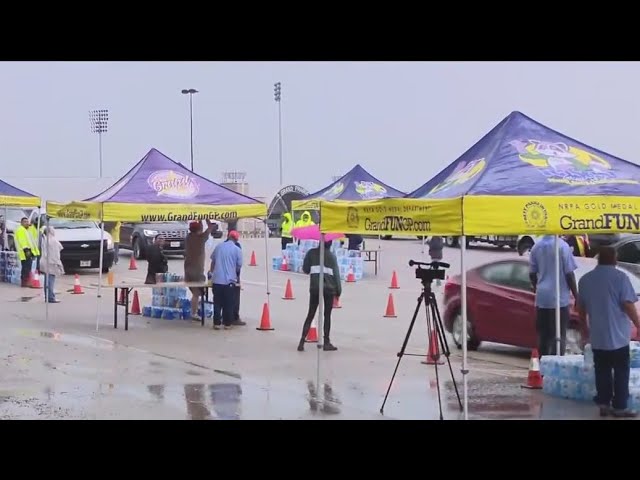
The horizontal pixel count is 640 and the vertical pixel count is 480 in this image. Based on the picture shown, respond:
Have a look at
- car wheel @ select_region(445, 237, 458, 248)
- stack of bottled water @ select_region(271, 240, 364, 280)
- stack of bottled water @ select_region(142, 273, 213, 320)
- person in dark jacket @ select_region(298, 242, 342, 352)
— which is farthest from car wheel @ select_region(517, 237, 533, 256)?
person in dark jacket @ select_region(298, 242, 342, 352)

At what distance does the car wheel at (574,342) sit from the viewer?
11487 mm

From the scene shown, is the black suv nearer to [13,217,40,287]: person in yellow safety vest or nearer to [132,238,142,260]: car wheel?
[132,238,142,260]: car wheel

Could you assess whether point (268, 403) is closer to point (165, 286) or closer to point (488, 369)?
point (488, 369)

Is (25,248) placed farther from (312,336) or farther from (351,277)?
(312,336)

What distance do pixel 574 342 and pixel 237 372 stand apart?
4237 mm

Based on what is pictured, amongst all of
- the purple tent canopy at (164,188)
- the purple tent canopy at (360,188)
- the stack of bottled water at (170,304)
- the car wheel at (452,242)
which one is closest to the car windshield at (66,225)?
the purple tent canopy at (360,188)

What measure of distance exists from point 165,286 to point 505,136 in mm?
7755

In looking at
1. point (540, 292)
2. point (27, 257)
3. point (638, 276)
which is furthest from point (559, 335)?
point (27, 257)

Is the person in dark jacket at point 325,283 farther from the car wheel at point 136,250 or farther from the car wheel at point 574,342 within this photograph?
the car wheel at point 136,250

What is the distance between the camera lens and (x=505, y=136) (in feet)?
31.6

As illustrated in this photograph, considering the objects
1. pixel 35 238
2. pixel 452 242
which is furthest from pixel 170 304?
pixel 452 242

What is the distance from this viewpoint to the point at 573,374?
962cm

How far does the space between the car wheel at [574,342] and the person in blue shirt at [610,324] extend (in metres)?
2.78
